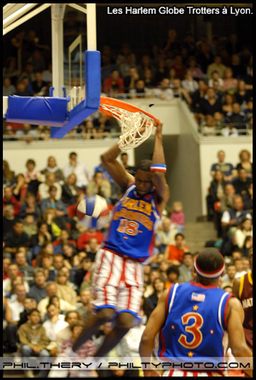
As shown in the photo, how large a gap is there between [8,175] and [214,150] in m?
4.76

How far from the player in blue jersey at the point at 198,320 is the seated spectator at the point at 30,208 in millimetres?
10439

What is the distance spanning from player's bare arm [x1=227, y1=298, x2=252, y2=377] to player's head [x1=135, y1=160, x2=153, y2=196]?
1767mm

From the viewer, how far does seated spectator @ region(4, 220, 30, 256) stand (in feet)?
54.3

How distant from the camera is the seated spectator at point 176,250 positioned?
651 inches

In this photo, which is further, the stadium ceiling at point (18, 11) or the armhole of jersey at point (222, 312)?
the stadium ceiling at point (18, 11)

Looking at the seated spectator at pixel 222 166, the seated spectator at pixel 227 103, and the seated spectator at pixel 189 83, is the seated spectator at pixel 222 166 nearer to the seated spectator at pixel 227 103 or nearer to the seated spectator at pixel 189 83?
the seated spectator at pixel 227 103

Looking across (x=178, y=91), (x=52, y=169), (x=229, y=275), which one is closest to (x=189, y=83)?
(x=178, y=91)

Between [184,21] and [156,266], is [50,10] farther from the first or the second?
[184,21]

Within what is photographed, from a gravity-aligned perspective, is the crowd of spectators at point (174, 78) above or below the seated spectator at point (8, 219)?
above

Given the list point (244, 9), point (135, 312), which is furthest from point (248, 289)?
point (244, 9)

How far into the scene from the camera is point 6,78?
821 inches

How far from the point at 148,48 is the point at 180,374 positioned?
16452 mm

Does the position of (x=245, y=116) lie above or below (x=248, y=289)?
above

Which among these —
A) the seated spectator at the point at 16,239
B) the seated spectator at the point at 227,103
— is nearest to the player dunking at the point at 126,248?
the seated spectator at the point at 16,239
